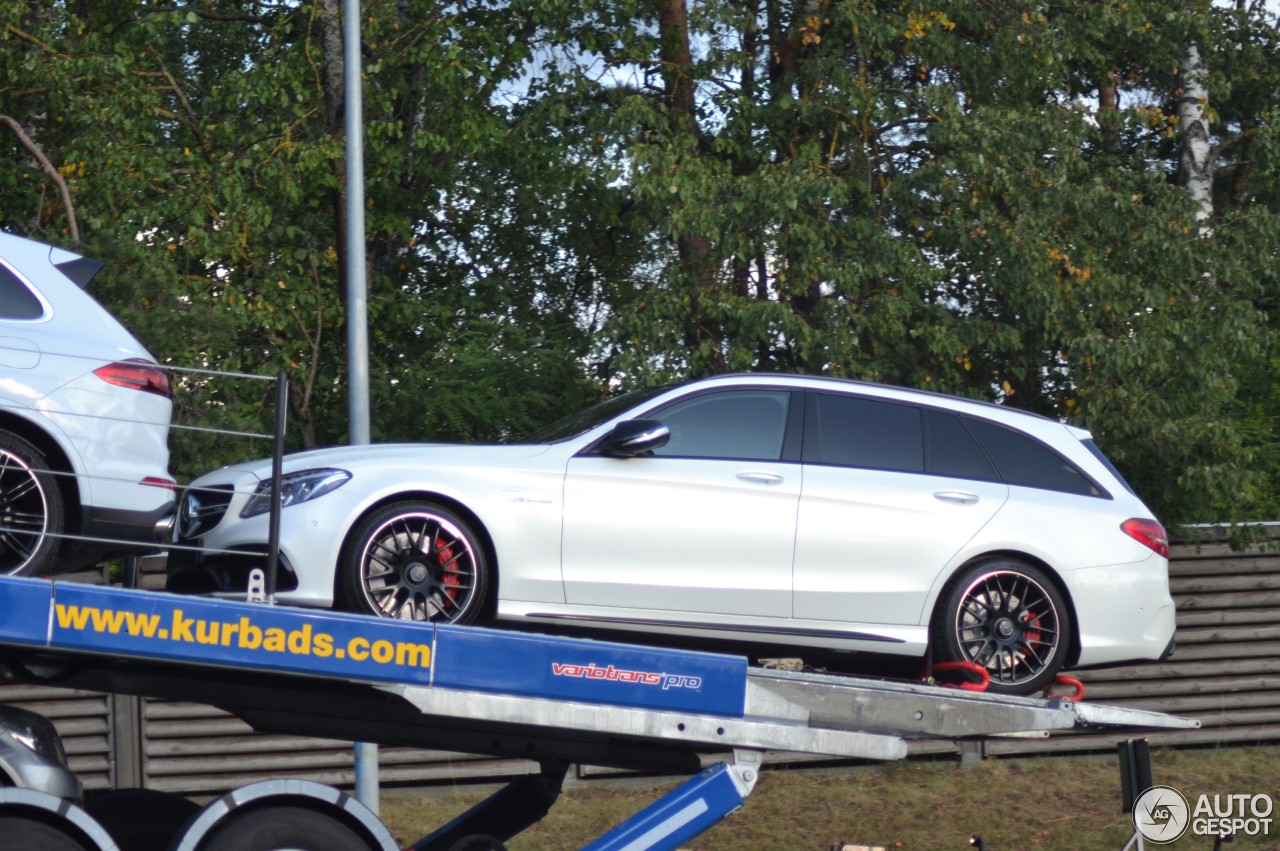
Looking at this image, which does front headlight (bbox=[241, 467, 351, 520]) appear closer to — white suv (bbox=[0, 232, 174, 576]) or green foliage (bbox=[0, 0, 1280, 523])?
white suv (bbox=[0, 232, 174, 576])

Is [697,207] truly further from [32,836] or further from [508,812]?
[32,836]

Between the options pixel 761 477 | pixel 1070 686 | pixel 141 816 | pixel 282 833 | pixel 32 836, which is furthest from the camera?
pixel 1070 686

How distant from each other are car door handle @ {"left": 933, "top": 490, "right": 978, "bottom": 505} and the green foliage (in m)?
4.88

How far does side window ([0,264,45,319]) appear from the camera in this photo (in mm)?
6082

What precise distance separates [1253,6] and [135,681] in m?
13.9

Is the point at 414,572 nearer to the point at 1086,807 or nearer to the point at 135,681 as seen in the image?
the point at 135,681

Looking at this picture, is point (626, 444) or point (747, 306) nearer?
point (626, 444)

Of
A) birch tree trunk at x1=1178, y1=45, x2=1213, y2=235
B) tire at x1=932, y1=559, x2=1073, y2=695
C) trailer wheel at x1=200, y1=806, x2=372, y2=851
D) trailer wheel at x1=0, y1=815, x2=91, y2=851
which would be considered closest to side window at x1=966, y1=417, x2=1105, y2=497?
tire at x1=932, y1=559, x2=1073, y2=695

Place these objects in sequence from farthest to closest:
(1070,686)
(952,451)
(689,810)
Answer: (952,451)
(1070,686)
(689,810)

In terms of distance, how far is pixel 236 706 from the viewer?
6.10 m

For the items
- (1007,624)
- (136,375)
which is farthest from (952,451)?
(136,375)

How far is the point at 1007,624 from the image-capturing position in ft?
23.5

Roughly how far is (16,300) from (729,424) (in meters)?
3.27

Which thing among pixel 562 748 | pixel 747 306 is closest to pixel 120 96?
pixel 747 306
